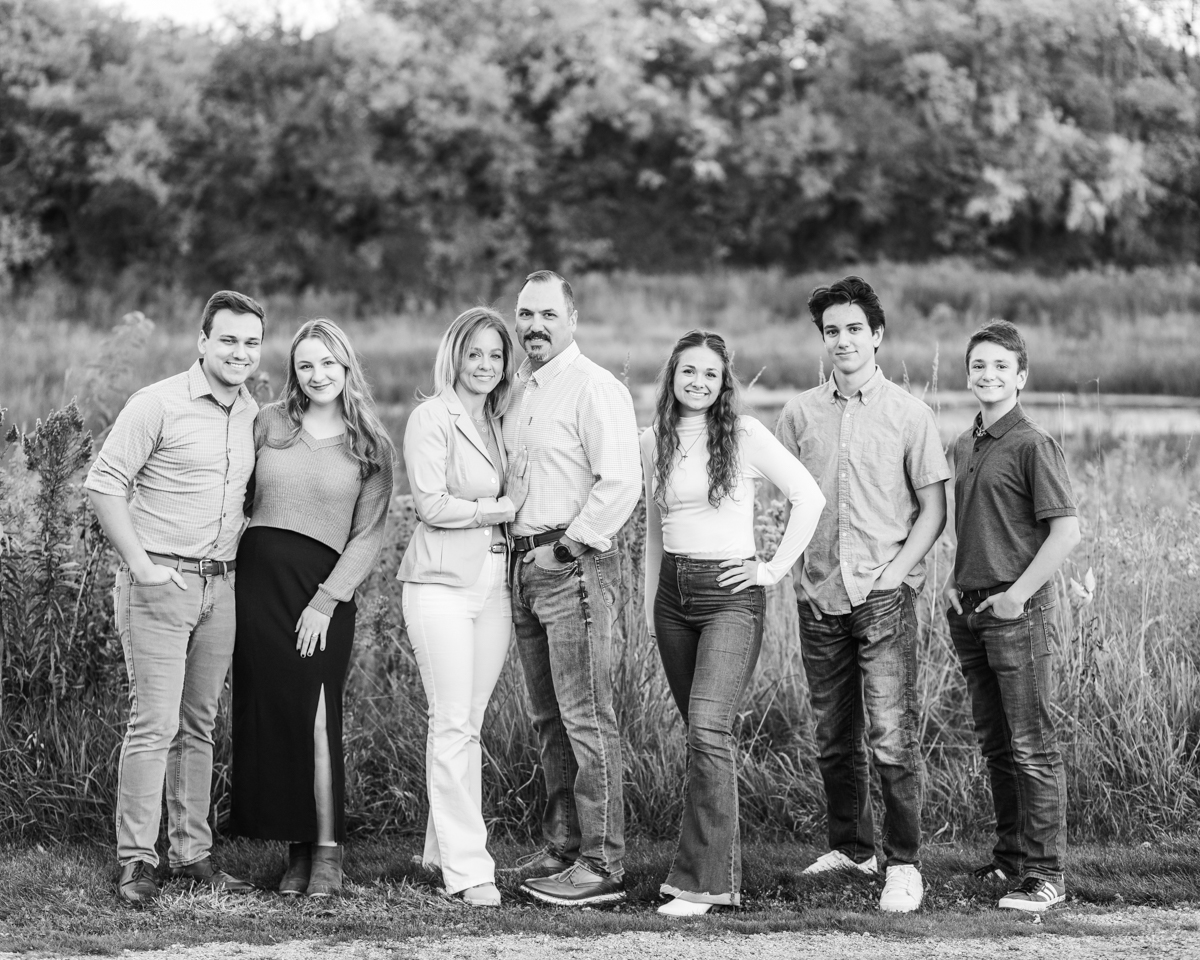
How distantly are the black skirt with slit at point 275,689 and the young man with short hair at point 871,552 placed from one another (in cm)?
181

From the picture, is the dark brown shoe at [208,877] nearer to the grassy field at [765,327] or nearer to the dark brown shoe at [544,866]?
the dark brown shoe at [544,866]

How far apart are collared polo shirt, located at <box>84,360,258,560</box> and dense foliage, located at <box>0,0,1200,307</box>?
18.0 m

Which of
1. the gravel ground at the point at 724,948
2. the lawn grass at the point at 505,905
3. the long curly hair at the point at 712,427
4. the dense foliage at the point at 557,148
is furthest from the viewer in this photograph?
the dense foliage at the point at 557,148

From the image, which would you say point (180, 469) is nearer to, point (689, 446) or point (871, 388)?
point (689, 446)

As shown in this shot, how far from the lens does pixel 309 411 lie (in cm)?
482

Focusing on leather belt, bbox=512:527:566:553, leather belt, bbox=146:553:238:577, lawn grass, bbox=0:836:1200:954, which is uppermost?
leather belt, bbox=512:527:566:553

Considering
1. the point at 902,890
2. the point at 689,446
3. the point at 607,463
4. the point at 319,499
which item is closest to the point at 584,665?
the point at 607,463

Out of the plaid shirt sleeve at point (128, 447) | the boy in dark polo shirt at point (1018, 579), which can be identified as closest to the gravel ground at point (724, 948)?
the boy in dark polo shirt at point (1018, 579)

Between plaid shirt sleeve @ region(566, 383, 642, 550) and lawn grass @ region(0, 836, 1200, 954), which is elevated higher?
plaid shirt sleeve @ region(566, 383, 642, 550)

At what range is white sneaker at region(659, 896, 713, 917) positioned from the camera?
446cm

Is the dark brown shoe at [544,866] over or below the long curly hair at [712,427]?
below

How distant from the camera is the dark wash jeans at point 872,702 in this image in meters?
4.59

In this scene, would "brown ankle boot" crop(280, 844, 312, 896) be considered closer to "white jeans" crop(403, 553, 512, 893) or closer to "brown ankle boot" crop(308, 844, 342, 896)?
"brown ankle boot" crop(308, 844, 342, 896)

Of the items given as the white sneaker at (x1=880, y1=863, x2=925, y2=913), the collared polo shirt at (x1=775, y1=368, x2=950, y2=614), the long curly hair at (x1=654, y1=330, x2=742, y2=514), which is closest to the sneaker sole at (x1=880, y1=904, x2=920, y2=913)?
the white sneaker at (x1=880, y1=863, x2=925, y2=913)
